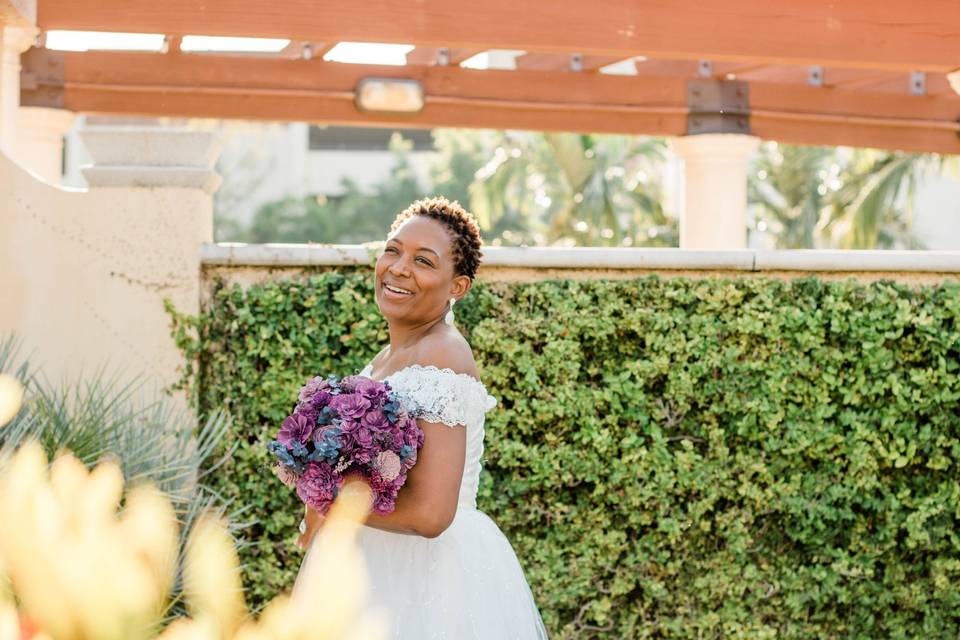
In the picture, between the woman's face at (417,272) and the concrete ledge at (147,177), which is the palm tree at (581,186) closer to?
the concrete ledge at (147,177)

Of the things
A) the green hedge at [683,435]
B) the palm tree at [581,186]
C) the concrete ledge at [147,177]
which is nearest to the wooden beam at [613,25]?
the concrete ledge at [147,177]

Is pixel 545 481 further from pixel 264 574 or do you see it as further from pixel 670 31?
pixel 670 31

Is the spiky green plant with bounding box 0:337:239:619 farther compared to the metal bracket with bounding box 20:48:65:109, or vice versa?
the metal bracket with bounding box 20:48:65:109

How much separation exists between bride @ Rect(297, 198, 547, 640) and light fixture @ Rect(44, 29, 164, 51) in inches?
285

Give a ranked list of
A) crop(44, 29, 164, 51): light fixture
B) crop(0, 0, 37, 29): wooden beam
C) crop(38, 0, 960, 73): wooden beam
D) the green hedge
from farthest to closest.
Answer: crop(44, 29, 164, 51): light fixture, crop(38, 0, 960, 73): wooden beam, crop(0, 0, 37, 29): wooden beam, the green hedge

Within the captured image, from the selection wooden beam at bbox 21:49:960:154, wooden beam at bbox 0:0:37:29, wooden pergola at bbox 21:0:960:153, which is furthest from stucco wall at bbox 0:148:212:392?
wooden beam at bbox 21:49:960:154

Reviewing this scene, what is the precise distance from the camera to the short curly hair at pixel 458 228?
11.0 ft

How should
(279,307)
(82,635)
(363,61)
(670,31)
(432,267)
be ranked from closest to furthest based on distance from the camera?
(82,635) < (432,267) < (279,307) < (670,31) < (363,61)

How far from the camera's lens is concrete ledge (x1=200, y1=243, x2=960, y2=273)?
225 inches

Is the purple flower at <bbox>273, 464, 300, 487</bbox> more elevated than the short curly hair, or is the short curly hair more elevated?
the short curly hair

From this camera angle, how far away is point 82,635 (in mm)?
2311

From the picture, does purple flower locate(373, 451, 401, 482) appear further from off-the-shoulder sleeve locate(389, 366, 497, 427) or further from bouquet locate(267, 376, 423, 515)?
off-the-shoulder sleeve locate(389, 366, 497, 427)

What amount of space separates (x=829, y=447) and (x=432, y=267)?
10.3 feet

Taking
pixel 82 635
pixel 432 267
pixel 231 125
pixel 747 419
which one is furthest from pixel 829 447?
pixel 231 125
